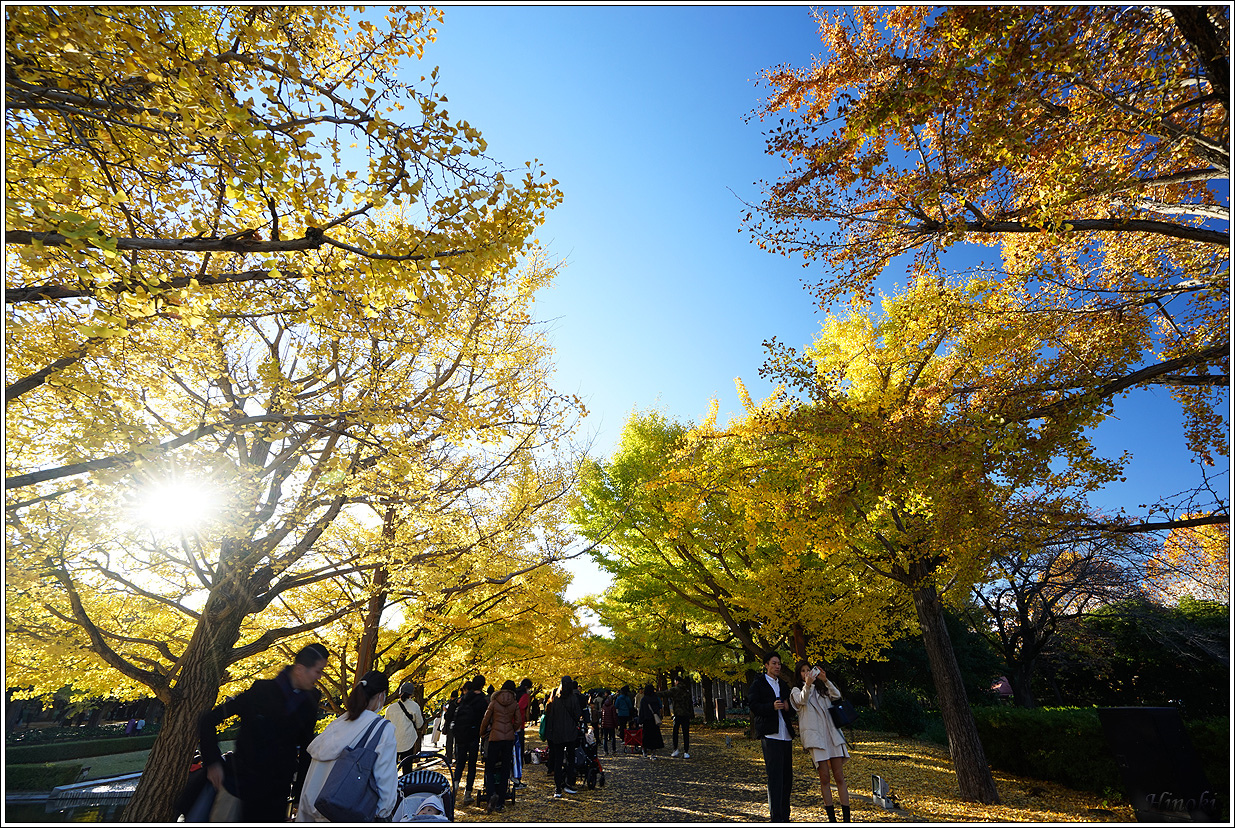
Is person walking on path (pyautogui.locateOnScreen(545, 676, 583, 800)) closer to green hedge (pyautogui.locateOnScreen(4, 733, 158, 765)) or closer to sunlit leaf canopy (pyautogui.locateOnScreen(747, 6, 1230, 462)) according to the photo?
sunlit leaf canopy (pyautogui.locateOnScreen(747, 6, 1230, 462))

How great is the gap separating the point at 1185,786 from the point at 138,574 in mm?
12071

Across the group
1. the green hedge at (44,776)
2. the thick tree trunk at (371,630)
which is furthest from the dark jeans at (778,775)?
the green hedge at (44,776)

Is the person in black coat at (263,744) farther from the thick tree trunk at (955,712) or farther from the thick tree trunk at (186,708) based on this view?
the thick tree trunk at (955,712)

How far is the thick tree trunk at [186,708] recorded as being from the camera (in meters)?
5.91

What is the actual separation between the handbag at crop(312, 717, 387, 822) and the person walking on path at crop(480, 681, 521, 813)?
184 inches

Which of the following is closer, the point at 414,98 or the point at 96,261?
the point at 96,261

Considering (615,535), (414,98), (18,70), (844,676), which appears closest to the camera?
(18,70)

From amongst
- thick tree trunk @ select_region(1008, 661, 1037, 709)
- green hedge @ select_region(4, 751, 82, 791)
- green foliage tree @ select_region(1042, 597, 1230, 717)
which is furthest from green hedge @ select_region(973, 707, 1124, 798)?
green hedge @ select_region(4, 751, 82, 791)

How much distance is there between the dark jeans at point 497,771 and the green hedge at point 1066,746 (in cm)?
886

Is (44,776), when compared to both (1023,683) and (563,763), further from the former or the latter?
(1023,683)

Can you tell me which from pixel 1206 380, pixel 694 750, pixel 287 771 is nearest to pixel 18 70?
pixel 287 771

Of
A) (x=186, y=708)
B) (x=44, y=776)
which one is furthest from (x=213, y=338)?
(x=44, y=776)

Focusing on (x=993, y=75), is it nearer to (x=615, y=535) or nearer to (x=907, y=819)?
(x=907, y=819)

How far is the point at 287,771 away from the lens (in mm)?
3479
